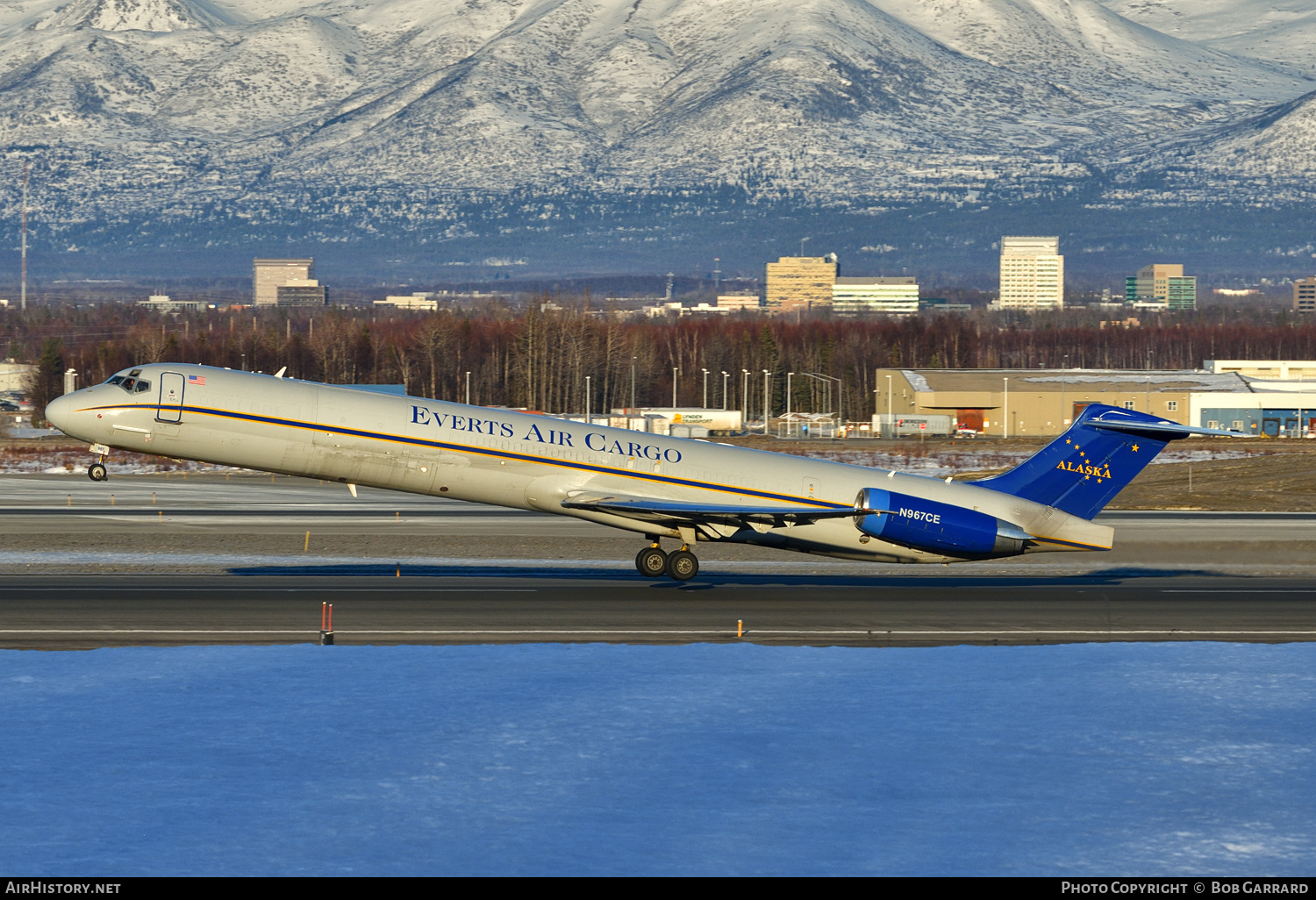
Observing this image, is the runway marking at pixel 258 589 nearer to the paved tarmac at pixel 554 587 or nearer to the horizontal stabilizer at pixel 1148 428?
the paved tarmac at pixel 554 587

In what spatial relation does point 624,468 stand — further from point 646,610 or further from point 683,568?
point 646,610

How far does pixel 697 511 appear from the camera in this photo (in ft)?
113

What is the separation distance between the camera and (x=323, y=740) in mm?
20141

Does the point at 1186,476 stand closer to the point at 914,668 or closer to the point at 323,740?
the point at 914,668

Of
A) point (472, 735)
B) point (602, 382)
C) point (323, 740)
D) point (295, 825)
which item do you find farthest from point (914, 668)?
point (602, 382)

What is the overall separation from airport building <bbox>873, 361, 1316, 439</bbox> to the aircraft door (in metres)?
109

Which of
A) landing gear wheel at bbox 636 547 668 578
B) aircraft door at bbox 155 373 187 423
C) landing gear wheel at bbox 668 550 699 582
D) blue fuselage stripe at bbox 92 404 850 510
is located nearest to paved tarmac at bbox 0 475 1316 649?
landing gear wheel at bbox 668 550 699 582

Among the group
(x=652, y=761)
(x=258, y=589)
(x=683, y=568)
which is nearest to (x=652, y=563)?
(x=683, y=568)

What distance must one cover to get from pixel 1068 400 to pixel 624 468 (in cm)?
11045

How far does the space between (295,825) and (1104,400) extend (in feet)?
421

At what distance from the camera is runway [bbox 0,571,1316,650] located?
2864 cm

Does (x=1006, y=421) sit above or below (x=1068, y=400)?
below

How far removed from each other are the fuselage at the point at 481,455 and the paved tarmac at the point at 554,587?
1.67 m

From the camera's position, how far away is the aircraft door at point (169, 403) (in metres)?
33.1
